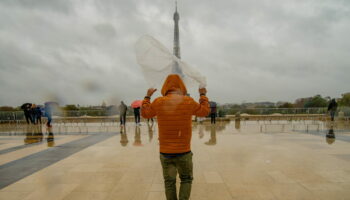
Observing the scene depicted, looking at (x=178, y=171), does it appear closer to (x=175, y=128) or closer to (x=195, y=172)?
(x=175, y=128)

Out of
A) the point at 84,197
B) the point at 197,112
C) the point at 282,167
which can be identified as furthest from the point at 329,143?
the point at 84,197

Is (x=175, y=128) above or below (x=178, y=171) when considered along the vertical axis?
above

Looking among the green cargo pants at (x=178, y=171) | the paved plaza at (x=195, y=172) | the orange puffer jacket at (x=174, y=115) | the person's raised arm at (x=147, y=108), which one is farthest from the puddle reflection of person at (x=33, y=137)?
the orange puffer jacket at (x=174, y=115)

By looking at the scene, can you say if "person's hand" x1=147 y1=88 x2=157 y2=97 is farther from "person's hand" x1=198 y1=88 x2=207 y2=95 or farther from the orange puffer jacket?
"person's hand" x1=198 y1=88 x2=207 y2=95

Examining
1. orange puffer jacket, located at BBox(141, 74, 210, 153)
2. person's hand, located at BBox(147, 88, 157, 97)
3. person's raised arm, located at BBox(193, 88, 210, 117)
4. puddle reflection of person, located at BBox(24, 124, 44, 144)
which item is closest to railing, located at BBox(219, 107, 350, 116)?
puddle reflection of person, located at BBox(24, 124, 44, 144)

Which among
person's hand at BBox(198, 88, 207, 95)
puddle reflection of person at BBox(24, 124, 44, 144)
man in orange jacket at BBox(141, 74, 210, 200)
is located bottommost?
puddle reflection of person at BBox(24, 124, 44, 144)

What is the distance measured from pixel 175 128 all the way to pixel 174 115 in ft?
0.56

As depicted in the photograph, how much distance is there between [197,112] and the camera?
8.22ft

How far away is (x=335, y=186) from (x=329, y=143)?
4.78 metres

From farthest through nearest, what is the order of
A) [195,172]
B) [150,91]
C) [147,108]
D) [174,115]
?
[195,172] → [150,91] → [147,108] → [174,115]

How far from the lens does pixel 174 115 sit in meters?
2.30

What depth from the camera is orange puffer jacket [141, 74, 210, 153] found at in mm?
2312

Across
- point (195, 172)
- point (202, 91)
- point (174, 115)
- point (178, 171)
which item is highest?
point (202, 91)

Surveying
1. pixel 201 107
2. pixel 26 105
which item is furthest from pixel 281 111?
pixel 26 105
